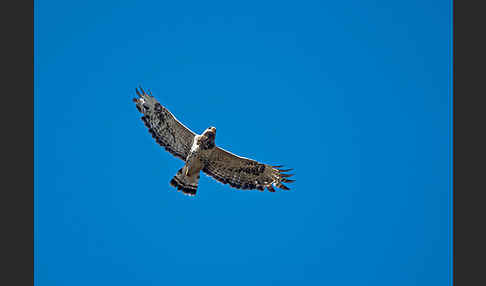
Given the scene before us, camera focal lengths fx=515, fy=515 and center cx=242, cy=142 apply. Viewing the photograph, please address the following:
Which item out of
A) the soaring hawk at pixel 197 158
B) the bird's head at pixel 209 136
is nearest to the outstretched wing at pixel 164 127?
the soaring hawk at pixel 197 158

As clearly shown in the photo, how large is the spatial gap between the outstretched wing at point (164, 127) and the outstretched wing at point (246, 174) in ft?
2.48

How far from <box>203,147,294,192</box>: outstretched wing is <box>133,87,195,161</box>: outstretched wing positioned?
0.76 metres

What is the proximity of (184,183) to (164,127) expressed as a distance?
4.87ft

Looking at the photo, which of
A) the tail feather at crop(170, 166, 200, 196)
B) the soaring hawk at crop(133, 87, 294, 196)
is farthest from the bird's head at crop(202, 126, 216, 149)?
the tail feather at crop(170, 166, 200, 196)

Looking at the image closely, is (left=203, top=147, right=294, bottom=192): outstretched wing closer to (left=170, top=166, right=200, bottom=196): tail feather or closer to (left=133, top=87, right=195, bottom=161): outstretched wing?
(left=170, top=166, right=200, bottom=196): tail feather

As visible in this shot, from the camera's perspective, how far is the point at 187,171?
12633 millimetres

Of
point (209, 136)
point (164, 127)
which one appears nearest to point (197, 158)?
point (209, 136)

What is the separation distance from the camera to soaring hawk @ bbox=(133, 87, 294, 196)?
40.4 feet

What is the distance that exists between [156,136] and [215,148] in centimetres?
151

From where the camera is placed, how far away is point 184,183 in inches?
504

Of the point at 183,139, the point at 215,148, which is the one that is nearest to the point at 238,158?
the point at 215,148

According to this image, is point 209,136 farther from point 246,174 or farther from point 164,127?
point 246,174

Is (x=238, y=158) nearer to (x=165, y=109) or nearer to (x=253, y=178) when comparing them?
(x=253, y=178)

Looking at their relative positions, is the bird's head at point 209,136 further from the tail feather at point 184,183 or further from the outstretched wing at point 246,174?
the tail feather at point 184,183
